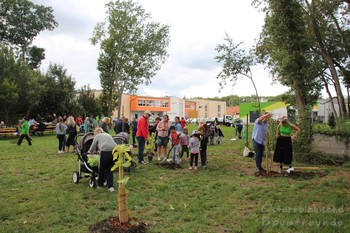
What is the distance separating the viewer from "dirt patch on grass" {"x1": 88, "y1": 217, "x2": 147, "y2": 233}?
→ 4410 mm

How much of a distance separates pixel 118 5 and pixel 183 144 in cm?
3133

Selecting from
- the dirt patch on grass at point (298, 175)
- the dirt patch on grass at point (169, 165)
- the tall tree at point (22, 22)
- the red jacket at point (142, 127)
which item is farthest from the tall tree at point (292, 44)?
the tall tree at point (22, 22)

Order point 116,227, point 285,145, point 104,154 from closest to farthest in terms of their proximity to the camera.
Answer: point 116,227, point 104,154, point 285,145

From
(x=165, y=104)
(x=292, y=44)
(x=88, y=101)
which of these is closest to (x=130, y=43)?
(x=88, y=101)

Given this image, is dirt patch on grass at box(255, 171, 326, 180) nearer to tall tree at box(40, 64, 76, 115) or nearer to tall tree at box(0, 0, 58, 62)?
→ tall tree at box(40, 64, 76, 115)

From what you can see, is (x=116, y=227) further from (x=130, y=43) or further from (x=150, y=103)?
(x=150, y=103)

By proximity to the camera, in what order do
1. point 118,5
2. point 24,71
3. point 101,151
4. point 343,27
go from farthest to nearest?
1. point 118,5
2. point 24,71
3. point 343,27
4. point 101,151

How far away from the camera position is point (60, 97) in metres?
31.9

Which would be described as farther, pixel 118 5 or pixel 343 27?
pixel 118 5

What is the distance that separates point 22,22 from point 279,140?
47252mm

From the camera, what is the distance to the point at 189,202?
6.20 m

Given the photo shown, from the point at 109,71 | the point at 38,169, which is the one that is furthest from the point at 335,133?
the point at 109,71

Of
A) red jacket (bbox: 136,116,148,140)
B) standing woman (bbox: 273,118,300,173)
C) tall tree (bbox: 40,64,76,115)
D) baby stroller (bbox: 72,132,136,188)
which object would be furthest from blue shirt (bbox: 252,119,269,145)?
tall tree (bbox: 40,64,76,115)

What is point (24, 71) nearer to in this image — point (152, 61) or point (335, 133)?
point (152, 61)
